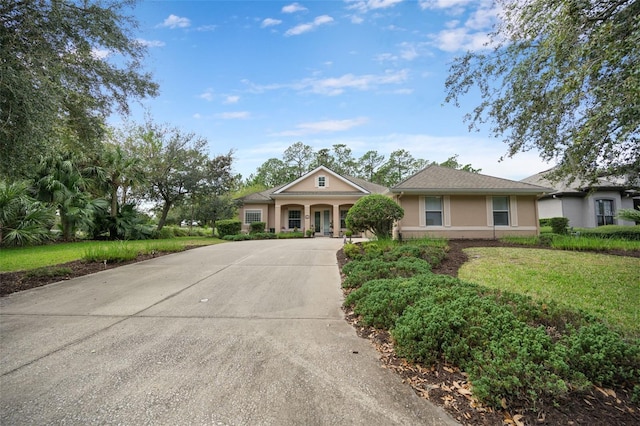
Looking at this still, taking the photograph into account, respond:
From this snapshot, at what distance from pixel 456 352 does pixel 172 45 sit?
31.8 feet

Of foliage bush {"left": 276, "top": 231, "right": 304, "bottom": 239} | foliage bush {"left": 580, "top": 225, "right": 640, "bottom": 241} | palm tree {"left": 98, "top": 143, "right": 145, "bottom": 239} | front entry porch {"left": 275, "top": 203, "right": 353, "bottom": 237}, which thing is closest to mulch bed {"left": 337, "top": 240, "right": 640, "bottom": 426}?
foliage bush {"left": 580, "top": 225, "right": 640, "bottom": 241}

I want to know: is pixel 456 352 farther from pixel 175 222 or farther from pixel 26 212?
pixel 175 222

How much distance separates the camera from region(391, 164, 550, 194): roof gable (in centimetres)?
1284

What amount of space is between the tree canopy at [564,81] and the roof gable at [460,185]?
5.72 meters

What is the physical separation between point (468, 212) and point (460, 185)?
1349 millimetres

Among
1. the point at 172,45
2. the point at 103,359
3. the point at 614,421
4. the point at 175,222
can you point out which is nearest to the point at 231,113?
the point at 172,45

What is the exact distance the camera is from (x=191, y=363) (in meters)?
2.79

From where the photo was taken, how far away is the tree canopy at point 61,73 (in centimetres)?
469

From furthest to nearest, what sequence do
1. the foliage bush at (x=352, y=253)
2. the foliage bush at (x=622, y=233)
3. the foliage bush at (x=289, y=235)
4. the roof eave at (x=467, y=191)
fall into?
the foliage bush at (x=289, y=235) < the roof eave at (x=467, y=191) < the foliage bush at (x=622, y=233) < the foliage bush at (x=352, y=253)

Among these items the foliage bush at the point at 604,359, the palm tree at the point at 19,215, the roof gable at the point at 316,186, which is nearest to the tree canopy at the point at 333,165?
the roof gable at the point at 316,186

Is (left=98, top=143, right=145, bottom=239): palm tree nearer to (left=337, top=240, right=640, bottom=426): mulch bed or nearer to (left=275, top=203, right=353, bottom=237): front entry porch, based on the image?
(left=275, top=203, right=353, bottom=237): front entry porch

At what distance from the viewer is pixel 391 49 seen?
8789mm

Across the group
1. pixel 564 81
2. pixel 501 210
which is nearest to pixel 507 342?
pixel 564 81

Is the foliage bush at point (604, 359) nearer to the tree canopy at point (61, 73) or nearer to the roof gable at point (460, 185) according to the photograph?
the tree canopy at point (61, 73)
